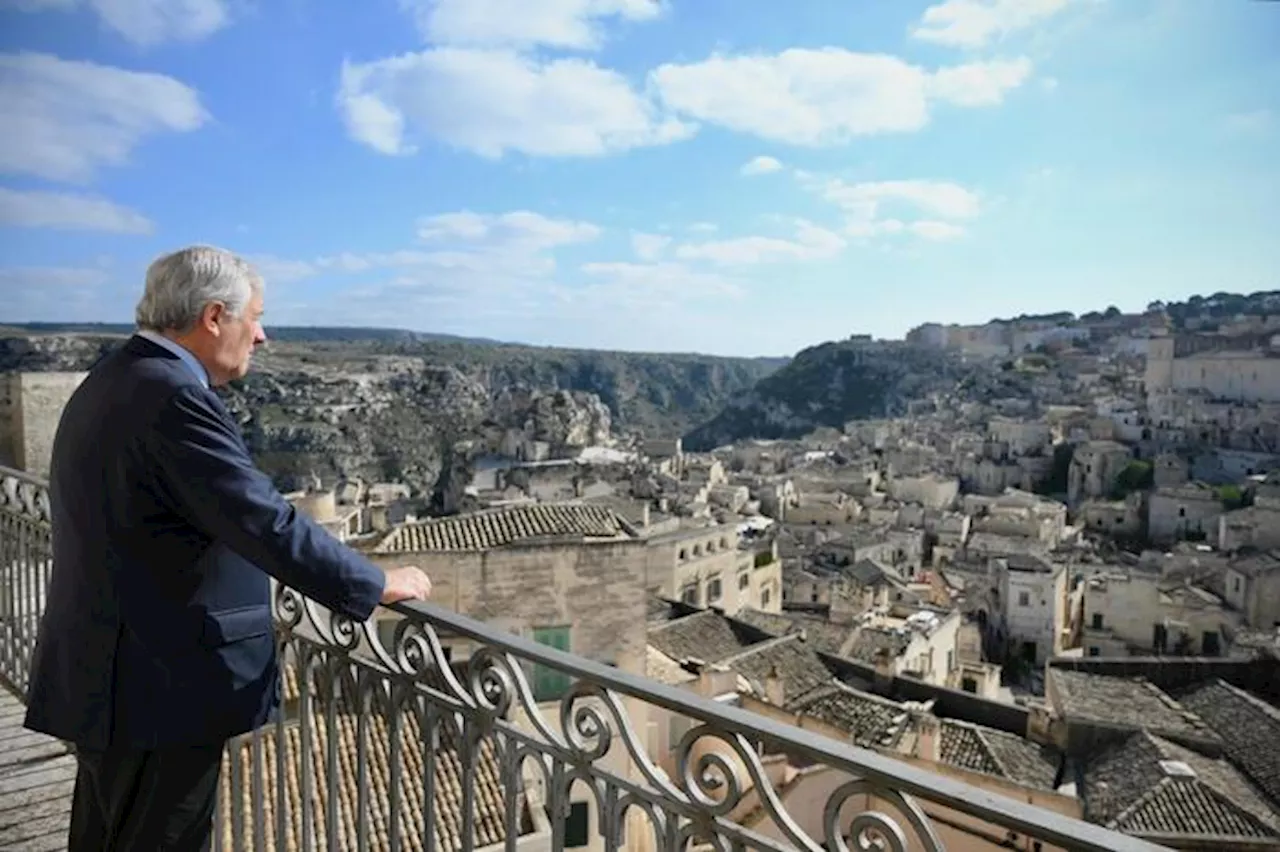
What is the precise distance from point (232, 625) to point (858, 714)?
16.3 m

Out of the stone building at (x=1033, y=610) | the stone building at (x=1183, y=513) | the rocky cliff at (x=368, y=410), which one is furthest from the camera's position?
the rocky cliff at (x=368, y=410)

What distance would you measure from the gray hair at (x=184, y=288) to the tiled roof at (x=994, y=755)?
50.5 feet

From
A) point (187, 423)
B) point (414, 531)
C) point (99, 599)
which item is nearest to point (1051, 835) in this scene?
point (187, 423)

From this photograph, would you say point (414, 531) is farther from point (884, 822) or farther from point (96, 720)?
point (884, 822)

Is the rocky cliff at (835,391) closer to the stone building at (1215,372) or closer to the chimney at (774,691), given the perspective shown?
the stone building at (1215,372)

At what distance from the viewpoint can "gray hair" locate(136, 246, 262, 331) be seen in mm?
2393

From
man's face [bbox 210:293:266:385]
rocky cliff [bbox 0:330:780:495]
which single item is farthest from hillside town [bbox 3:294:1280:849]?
rocky cliff [bbox 0:330:780:495]

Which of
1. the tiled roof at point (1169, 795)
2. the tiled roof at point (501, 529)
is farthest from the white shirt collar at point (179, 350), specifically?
the tiled roof at point (1169, 795)

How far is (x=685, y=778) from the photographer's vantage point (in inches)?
79.3

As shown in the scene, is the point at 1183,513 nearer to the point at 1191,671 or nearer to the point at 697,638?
the point at 1191,671

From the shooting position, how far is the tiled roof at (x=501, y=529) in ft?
41.7

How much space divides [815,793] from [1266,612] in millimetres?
30109

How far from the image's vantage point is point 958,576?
4253 centimetres

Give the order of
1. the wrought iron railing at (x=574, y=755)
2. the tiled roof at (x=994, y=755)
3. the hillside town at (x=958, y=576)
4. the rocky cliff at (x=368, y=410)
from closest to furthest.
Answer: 1. the wrought iron railing at (x=574, y=755)
2. the hillside town at (x=958, y=576)
3. the tiled roof at (x=994, y=755)
4. the rocky cliff at (x=368, y=410)
